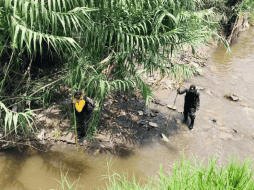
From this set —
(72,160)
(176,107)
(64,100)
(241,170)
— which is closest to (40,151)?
(72,160)

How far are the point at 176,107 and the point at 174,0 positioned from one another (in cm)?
341

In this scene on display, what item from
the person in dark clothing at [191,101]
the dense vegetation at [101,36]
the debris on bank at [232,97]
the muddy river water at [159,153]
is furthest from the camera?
the debris on bank at [232,97]

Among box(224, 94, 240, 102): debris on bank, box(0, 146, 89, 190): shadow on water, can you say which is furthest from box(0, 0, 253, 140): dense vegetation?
box(224, 94, 240, 102): debris on bank

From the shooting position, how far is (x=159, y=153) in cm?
408

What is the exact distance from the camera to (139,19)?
3145mm

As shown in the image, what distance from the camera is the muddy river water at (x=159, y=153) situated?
3.38 meters

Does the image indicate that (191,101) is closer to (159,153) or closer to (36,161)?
(159,153)

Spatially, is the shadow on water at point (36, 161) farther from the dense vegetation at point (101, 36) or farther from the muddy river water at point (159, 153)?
the dense vegetation at point (101, 36)

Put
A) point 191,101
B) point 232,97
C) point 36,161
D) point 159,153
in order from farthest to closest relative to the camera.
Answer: point 232,97, point 191,101, point 159,153, point 36,161

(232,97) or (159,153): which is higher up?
(232,97)

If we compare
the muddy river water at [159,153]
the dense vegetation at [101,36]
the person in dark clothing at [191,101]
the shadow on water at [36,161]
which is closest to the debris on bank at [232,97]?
the muddy river water at [159,153]

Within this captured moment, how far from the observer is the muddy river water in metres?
3.38

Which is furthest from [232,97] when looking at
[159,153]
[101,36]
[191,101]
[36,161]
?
[36,161]

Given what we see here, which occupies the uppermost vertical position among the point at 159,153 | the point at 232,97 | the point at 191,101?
the point at 191,101
